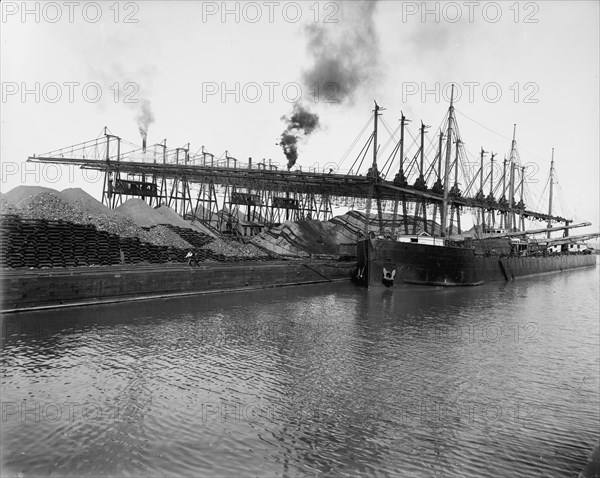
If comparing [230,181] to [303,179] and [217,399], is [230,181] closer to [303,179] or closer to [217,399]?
[303,179]

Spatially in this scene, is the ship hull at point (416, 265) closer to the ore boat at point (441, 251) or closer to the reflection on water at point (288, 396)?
the ore boat at point (441, 251)

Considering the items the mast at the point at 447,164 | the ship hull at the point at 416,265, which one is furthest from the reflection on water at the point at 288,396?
the mast at the point at 447,164

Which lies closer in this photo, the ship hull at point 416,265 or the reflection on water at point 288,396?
the reflection on water at point 288,396

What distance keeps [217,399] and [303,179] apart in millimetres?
38561

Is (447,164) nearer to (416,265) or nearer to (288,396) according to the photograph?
(416,265)

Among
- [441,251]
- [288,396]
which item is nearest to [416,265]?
[441,251]

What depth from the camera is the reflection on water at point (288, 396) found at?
7668 millimetres

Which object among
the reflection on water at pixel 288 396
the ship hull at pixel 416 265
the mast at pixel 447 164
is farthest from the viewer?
the mast at pixel 447 164

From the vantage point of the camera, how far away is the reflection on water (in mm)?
7668

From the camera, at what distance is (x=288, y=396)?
10531mm

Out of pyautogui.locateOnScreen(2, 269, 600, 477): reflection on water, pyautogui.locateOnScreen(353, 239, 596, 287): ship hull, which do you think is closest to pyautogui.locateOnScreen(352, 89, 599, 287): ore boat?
pyautogui.locateOnScreen(353, 239, 596, 287): ship hull

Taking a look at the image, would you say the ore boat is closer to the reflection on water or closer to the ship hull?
the ship hull

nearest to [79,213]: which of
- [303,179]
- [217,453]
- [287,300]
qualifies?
[287,300]

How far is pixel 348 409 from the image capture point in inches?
388
